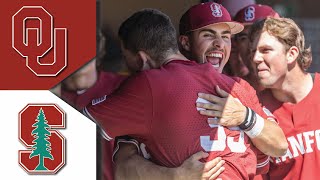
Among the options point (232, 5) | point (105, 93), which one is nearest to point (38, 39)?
point (105, 93)

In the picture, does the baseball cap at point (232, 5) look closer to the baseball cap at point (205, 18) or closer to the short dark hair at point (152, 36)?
the baseball cap at point (205, 18)

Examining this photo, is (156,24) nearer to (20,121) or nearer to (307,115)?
(20,121)

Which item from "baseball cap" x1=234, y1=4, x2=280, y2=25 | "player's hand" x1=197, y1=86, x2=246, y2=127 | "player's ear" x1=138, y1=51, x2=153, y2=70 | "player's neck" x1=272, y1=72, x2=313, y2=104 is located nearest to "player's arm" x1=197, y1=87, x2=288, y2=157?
"player's hand" x1=197, y1=86, x2=246, y2=127

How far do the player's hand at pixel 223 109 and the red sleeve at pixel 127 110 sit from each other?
243mm

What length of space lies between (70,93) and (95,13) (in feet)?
2.00

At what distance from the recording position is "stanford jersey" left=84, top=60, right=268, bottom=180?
3.37 meters

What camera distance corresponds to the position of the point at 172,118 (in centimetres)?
340

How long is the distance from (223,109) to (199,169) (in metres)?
0.27

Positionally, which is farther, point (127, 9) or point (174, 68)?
point (127, 9)

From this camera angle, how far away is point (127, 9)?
32.2 feet

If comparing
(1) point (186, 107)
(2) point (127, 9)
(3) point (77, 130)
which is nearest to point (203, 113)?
(1) point (186, 107)

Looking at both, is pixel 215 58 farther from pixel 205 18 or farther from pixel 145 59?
pixel 145 59

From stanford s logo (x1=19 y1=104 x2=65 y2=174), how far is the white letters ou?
608 mm

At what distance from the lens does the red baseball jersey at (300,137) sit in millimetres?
4129
